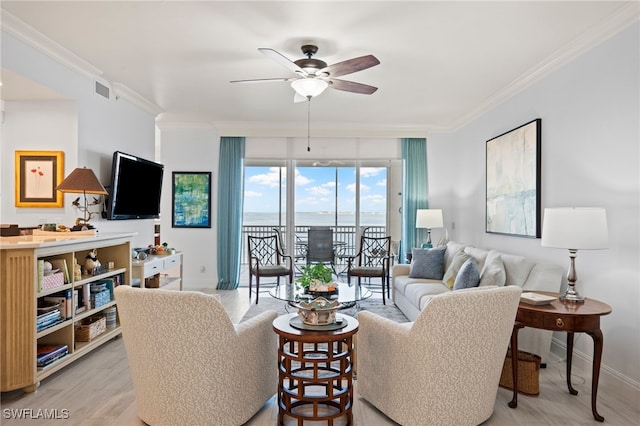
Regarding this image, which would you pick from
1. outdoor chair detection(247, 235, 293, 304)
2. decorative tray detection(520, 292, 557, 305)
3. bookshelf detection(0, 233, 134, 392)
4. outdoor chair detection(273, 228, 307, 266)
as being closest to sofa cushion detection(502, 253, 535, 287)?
decorative tray detection(520, 292, 557, 305)

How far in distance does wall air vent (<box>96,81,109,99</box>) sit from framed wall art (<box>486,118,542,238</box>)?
4402 millimetres

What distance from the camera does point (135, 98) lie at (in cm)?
459

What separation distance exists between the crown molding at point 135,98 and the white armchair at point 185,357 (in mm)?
3044

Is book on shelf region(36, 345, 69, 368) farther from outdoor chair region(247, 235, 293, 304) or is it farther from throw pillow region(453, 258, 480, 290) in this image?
throw pillow region(453, 258, 480, 290)

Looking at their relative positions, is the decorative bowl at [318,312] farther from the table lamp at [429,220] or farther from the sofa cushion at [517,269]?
the table lamp at [429,220]

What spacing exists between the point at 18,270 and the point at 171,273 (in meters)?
4.44

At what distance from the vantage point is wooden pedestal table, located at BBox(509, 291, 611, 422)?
7.62ft

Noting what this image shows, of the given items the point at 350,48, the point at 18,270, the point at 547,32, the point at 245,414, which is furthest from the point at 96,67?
the point at 547,32

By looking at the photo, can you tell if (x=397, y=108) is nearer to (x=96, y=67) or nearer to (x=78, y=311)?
(x=96, y=67)

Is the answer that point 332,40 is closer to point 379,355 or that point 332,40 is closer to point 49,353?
point 379,355

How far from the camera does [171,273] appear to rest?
689cm

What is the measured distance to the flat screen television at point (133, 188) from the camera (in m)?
4.08

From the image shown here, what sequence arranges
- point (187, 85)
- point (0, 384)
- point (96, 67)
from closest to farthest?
1. point (0, 384)
2. point (96, 67)
3. point (187, 85)

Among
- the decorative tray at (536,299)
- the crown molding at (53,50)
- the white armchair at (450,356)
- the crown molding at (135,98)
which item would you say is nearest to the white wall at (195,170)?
the crown molding at (135,98)
